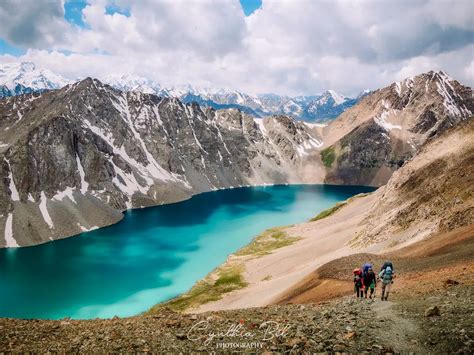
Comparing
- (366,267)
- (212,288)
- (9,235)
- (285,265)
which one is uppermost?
(9,235)

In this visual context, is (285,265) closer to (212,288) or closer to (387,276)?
(212,288)

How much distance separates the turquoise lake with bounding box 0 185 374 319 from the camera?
3789 inches

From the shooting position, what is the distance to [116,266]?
A: 413 ft

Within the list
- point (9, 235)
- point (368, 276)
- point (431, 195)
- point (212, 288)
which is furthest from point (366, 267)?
point (9, 235)

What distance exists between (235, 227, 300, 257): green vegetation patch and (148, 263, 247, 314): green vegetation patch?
15.1 m

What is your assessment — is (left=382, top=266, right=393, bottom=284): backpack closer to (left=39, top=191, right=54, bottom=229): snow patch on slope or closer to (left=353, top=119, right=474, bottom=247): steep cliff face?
(left=353, top=119, right=474, bottom=247): steep cliff face

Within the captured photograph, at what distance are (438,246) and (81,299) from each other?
8449 cm

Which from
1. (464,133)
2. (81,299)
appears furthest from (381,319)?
(81,299)

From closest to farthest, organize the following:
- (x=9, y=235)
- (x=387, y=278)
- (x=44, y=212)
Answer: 1. (x=387, y=278)
2. (x=9, y=235)
3. (x=44, y=212)

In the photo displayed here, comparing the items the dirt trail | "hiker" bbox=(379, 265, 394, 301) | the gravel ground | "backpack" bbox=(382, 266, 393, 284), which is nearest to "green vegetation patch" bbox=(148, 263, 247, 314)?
the gravel ground

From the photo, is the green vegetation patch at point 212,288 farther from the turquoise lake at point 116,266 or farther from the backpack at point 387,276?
the backpack at point 387,276

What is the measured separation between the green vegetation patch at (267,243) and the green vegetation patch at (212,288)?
15106 millimetres

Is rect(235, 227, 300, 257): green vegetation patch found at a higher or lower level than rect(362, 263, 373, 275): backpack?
lower

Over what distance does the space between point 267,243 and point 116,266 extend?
51.4m
